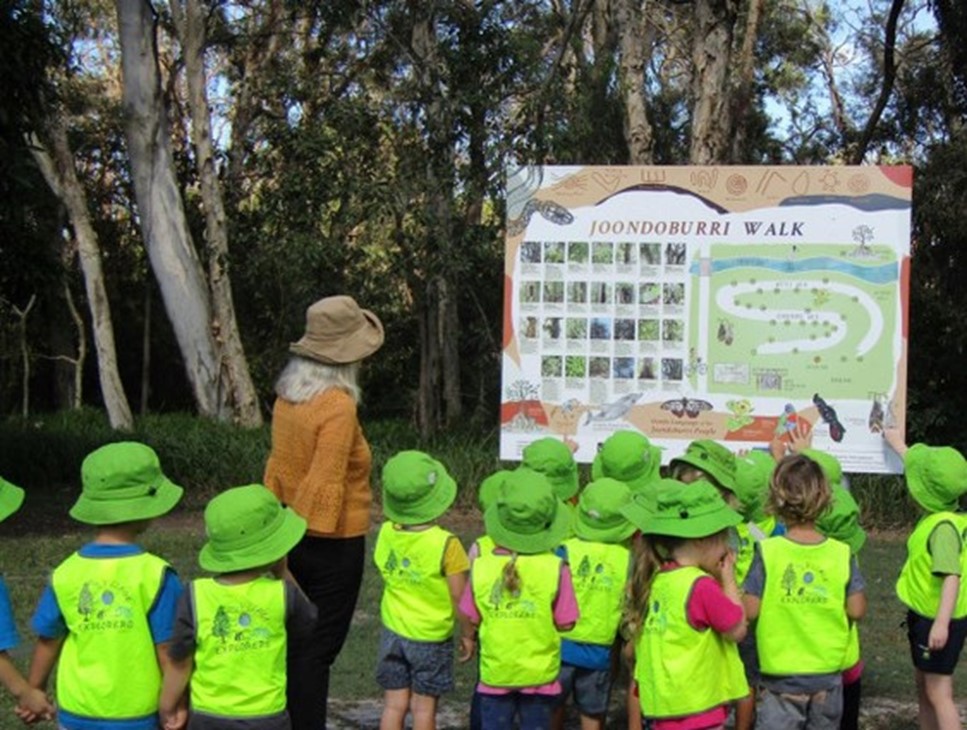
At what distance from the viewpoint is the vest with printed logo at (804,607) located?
455 centimetres

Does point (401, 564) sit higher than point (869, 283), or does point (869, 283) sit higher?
point (869, 283)

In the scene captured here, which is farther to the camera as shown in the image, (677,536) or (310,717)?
(310,717)

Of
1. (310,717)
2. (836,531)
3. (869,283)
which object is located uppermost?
(869,283)

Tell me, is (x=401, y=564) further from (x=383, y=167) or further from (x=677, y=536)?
(x=383, y=167)

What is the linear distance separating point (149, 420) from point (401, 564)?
1593 cm

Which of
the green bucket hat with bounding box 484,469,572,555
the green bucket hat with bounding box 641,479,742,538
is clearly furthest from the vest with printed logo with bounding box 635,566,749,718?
the green bucket hat with bounding box 484,469,572,555

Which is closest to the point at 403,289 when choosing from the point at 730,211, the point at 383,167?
the point at 383,167

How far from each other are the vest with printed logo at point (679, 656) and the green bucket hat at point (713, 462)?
112 cm

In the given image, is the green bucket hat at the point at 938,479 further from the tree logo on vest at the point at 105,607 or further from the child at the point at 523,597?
the tree logo on vest at the point at 105,607

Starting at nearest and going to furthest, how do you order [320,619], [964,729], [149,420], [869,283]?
1. [320,619]
2. [964,729]
3. [869,283]
4. [149,420]

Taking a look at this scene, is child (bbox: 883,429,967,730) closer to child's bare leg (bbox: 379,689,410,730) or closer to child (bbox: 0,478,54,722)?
child's bare leg (bbox: 379,689,410,730)

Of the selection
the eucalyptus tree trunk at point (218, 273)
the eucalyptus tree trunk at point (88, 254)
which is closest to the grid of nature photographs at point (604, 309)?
the eucalyptus tree trunk at point (218, 273)

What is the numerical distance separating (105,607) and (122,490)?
0.41 m

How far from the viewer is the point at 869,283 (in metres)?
9.12
